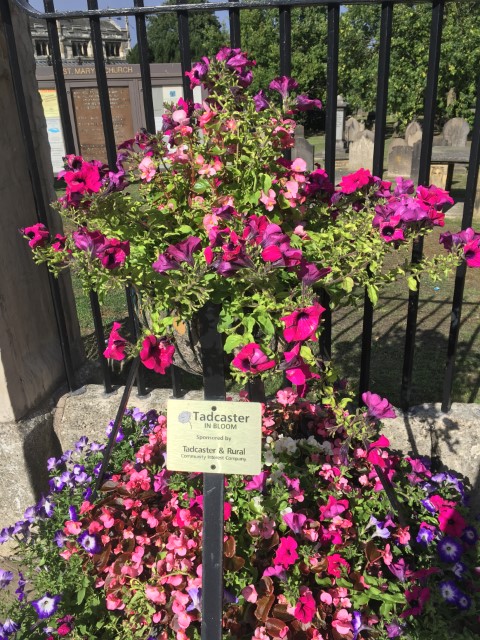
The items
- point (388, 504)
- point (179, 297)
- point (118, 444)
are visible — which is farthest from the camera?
point (118, 444)

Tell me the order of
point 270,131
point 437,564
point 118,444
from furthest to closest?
point 118,444 → point 437,564 → point 270,131

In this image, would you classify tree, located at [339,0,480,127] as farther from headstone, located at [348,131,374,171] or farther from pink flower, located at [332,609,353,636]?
pink flower, located at [332,609,353,636]

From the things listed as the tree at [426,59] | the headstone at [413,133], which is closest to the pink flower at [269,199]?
the headstone at [413,133]

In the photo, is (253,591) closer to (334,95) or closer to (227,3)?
(334,95)

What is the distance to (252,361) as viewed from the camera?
4.16 feet

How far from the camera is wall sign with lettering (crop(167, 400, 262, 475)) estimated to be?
1356mm

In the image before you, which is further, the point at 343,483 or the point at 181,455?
the point at 343,483

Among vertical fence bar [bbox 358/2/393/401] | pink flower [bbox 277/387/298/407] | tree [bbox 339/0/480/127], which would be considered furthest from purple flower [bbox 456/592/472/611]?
tree [bbox 339/0/480/127]

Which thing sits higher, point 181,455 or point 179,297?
point 179,297

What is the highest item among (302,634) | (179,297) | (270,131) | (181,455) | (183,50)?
(183,50)

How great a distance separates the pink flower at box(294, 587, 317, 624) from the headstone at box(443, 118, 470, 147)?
12816 mm

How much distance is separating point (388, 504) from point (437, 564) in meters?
0.24

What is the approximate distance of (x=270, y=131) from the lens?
146 cm

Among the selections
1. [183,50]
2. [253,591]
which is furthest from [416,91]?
[253,591]
